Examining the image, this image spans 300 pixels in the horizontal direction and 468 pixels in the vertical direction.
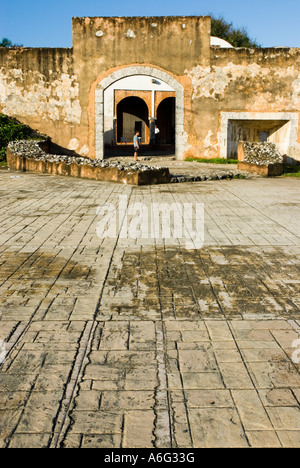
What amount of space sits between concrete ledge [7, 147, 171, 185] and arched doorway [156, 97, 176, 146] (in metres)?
21.3

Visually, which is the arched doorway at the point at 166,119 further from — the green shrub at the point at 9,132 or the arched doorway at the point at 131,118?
the green shrub at the point at 9,132

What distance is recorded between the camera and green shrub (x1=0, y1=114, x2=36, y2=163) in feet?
63.2

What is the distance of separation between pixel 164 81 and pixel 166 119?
55.3 feet

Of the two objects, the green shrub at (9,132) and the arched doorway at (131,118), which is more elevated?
the arched doorway at (131,118)

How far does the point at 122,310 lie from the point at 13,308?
3.24 feet

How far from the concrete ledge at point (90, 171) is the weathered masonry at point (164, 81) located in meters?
4.37

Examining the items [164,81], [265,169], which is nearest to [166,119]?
[164,81]

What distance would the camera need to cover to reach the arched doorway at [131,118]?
36.7 metres

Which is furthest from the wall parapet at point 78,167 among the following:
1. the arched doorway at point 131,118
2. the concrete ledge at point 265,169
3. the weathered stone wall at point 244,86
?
the arched doorway at point 131,118

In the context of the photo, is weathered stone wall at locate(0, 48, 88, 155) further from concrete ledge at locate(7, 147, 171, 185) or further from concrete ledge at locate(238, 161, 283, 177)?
concrete ledge at locate(238, 161, 283, 177)

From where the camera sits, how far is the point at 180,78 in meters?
20.1

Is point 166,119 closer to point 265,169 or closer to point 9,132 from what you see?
point 9,132
